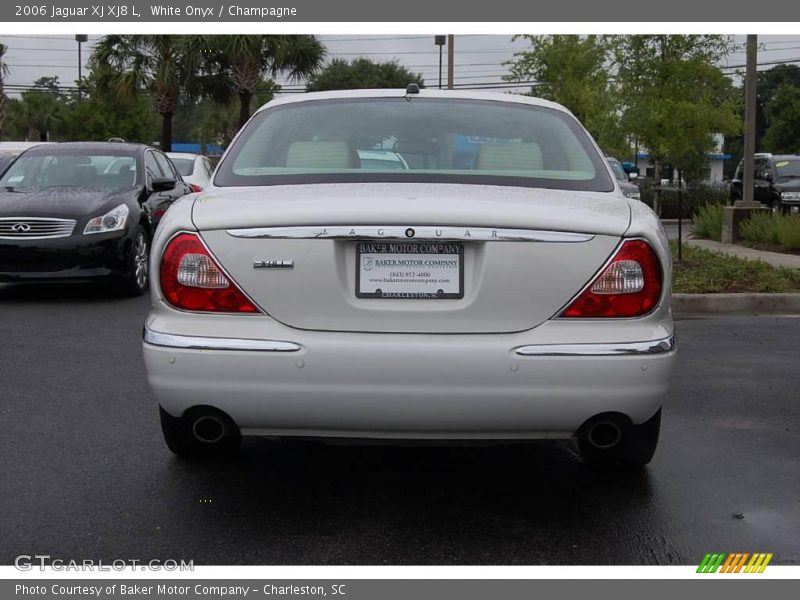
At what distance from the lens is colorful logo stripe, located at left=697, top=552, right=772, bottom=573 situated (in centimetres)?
366

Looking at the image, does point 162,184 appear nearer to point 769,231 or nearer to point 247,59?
point 769,231

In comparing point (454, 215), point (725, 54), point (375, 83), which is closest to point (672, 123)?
point (725, 54)

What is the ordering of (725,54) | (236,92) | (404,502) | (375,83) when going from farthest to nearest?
1. (375,83)
2. (236,92)
3. (725,54)
4. (404,502)

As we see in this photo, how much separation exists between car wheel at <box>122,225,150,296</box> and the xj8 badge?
6.92 m

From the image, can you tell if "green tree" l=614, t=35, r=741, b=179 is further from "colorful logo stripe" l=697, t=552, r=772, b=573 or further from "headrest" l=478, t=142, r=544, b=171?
"colorful logo stripe" l=697, t=552, r=772, b=573

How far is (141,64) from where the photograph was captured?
113ft

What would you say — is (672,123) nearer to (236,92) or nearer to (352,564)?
(352,564)

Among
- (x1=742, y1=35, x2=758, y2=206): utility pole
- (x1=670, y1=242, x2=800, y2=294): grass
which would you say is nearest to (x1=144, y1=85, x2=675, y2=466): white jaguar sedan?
(x1=670, y1=242, x2=800, y2=294): grass

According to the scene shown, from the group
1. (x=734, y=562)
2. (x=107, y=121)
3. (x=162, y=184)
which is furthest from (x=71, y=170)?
(x=107, y=121)

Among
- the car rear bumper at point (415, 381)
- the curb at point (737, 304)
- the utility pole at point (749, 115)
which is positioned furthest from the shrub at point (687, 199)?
the car rear bumper at point (415, 381)

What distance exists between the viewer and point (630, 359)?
150 inches

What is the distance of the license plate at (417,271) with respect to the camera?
381 centimetres

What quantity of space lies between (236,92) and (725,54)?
23.2 metres

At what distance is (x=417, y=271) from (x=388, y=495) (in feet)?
3.52
